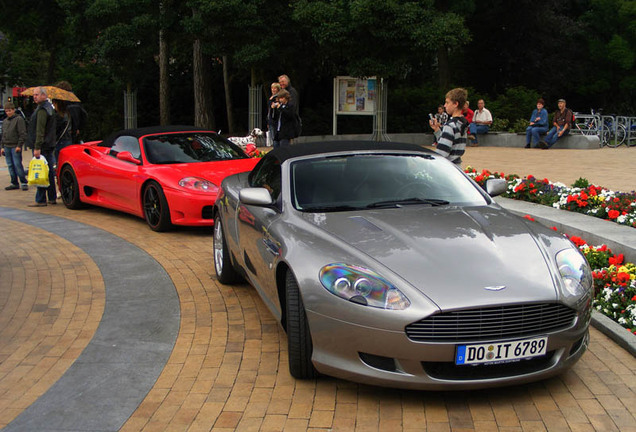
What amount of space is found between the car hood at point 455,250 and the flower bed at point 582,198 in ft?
11.3

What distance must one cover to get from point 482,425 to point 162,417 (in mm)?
1785

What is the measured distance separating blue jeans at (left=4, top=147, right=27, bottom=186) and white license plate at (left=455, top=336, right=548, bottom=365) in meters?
12.2

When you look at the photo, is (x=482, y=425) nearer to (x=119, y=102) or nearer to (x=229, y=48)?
(x=229, y=48)

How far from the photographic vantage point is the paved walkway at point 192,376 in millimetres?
4188

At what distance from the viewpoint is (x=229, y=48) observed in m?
24.3

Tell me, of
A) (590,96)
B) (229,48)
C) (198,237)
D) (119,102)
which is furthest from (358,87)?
(590,96)

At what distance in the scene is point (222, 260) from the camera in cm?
709

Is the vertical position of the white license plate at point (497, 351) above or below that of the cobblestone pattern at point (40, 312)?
above

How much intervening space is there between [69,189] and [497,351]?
9.65 meters

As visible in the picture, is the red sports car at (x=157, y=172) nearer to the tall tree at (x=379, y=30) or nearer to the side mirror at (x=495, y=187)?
the side mirror at (x=495, y=187)

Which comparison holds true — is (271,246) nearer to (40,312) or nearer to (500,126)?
(40,312)

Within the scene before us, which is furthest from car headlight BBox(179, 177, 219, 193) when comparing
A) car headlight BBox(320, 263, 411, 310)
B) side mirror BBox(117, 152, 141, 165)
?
car headlight BBox(320, 263, 411, 310)

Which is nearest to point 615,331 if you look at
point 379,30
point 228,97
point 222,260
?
point 222,260

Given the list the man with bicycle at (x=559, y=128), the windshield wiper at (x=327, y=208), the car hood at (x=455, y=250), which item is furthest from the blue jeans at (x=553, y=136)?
the windshield wiper at (x=327, y=208)
